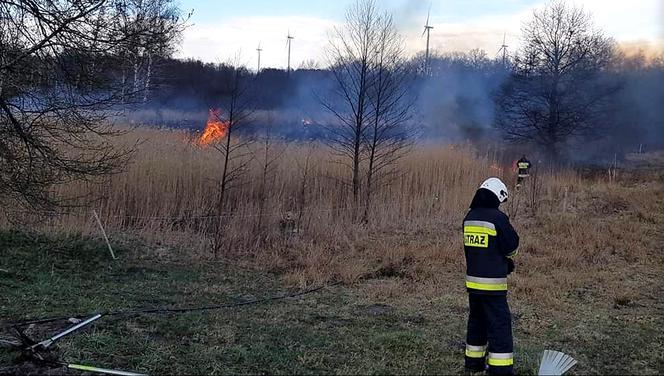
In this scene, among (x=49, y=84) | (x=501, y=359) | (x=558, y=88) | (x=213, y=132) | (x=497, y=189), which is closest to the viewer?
(x=501, y=359)

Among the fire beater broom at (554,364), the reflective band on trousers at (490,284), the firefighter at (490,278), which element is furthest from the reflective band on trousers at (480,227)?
the fire beater broom at (554,364)

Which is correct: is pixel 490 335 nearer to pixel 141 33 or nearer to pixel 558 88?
Result: pixel 141 33

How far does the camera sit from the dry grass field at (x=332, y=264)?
4.94 m

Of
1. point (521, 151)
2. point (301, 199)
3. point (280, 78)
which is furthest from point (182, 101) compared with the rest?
point (301, 199)

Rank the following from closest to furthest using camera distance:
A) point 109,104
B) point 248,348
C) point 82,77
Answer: point 248,348 → point 82,77 → point 109,104

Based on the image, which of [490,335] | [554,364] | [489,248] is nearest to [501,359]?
[490,335]

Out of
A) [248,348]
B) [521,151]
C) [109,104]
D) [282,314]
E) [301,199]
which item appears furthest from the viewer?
[521,151]

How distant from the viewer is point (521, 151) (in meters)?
25.9

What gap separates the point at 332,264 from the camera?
8195 mm

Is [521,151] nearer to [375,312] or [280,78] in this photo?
[280,78]

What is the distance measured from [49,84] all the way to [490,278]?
534cm

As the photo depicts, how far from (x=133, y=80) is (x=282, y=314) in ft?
12.1

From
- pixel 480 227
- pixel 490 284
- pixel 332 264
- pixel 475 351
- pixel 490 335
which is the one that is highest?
pixel 480 227

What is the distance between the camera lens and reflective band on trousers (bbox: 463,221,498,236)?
4.34 m
